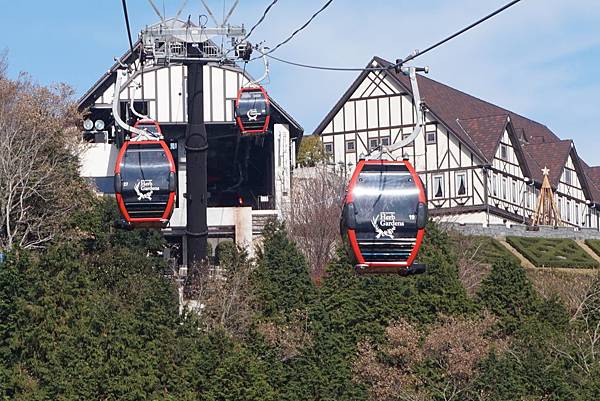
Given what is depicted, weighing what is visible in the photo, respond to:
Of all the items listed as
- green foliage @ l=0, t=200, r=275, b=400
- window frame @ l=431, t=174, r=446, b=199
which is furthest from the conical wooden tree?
green foliage @ l=0, t=200, r=275, b=400

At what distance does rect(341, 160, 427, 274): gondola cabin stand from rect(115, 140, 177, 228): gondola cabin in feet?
16.6

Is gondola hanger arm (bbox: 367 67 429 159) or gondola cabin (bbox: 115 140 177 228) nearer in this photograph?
gondola hanger arm (bbox: 367 67 429 159)

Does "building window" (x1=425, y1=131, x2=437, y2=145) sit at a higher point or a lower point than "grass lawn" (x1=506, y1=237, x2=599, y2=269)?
higher

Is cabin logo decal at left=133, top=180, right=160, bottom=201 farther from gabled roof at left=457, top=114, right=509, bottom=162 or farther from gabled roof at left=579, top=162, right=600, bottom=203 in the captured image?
gabled roof at left=579, top=162, right=600, bottom=203

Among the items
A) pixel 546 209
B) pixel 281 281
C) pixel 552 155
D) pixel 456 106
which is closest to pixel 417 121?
pixel 281 281

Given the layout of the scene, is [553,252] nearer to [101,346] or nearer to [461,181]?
[461,181]

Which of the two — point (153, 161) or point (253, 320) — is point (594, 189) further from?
point (153, 161)

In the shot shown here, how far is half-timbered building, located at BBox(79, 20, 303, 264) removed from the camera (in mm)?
49625

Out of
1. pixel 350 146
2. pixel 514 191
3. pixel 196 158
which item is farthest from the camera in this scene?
pixel 514 191

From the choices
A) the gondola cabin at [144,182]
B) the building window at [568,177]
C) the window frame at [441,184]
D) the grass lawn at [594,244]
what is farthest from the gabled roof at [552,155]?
the gondola cabin at [144,182]

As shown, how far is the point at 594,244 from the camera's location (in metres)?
60.6

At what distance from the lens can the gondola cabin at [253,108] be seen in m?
41.3

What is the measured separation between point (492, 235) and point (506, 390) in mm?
23351

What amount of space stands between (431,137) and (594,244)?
31.0 ft
